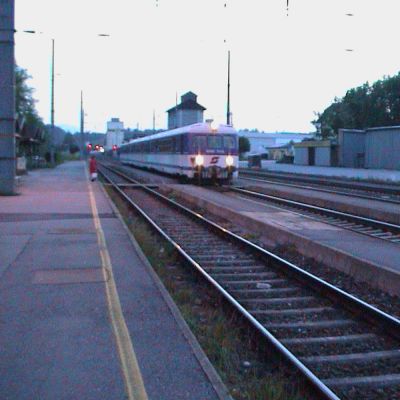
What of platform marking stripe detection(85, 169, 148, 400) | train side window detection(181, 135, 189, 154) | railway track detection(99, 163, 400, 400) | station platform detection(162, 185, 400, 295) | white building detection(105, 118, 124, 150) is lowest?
railway track detection(99, 163, 400, 400)

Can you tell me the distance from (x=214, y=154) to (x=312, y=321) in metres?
24.1

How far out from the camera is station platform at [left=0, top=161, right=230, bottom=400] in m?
5.04

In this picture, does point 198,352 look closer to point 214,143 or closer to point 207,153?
point 207,153

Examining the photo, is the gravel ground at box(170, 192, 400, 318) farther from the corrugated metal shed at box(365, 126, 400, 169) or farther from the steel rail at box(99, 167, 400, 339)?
the corrugated metal shed at box(365, 126, 400, 169)

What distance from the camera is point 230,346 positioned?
21.2ft

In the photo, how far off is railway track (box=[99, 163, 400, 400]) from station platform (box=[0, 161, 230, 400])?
936mm

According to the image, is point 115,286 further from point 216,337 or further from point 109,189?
point 109,189

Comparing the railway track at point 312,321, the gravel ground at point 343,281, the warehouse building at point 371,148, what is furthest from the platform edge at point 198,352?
the warehouse building at point 371,148

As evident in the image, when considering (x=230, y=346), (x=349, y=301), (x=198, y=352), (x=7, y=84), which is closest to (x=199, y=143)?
(x=7, y=84)

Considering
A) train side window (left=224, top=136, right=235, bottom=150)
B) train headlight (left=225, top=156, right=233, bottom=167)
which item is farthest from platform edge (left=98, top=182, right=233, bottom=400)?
train side window (left=224, top=136, right=235, bottom=150)

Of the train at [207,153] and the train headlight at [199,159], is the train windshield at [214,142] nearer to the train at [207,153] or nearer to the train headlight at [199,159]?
the train at [207,153]

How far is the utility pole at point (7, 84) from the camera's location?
23.0 metres

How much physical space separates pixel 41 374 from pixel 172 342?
1.35 m

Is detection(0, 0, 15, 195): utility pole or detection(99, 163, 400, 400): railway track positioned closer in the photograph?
detection(99, 163, 400, 400): railway track
